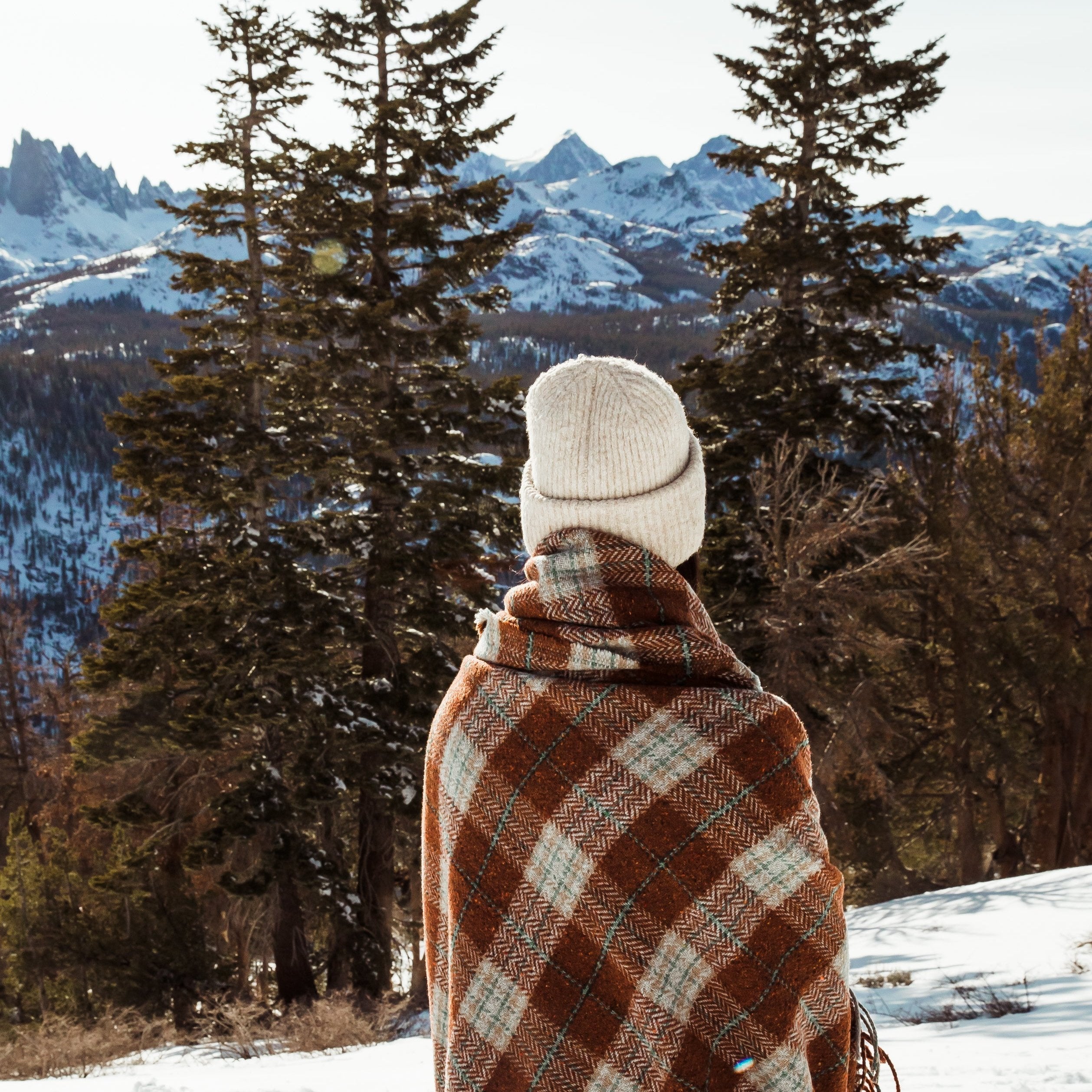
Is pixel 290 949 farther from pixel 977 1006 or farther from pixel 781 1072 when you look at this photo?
pixel 781 1072

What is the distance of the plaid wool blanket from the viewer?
140 centimetres

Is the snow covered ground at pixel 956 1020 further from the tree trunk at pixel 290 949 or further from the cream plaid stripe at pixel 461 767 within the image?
the tree trunk at pixel 290 949

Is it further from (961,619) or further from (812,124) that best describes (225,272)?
(961,619)

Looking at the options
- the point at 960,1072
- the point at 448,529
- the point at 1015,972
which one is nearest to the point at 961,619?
the point at 448,529

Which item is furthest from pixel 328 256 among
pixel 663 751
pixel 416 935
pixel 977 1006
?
pixel 663 751

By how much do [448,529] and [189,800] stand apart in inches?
338

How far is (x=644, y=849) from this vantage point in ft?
4.66

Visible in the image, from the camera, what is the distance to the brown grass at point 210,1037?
25.1 feet

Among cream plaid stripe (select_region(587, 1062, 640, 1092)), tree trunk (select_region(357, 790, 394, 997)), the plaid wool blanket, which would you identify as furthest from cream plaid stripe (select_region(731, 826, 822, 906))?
tree trunk (select_region(357, 790, 394, 997))

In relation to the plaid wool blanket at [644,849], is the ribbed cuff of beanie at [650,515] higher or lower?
higher

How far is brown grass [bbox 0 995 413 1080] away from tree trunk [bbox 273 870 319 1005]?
1619 millimetres

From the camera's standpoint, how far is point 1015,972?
5.35 metres

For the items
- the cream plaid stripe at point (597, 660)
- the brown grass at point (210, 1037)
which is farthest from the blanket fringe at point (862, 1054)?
the brown grass at point (210, 1037)

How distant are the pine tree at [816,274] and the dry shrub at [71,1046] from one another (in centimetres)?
942
